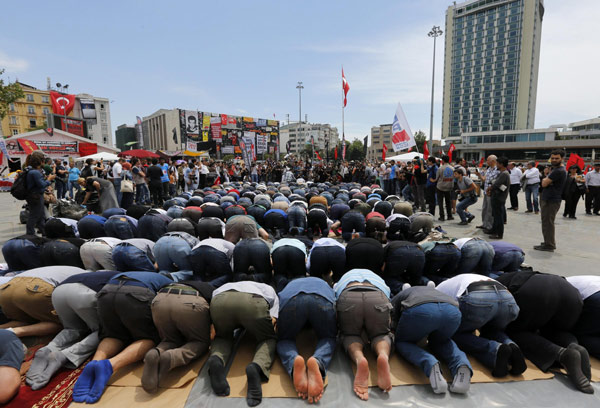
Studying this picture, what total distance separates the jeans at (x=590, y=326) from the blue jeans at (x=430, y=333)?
1.29 metres

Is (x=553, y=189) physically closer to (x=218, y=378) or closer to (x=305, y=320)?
(x=305, y=320)

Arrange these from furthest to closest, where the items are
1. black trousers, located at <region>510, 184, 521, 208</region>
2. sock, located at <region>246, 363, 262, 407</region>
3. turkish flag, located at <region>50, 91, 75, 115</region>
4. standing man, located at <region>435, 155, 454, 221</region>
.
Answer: turkish flag, located at <region>50, 91, 75, 115</region>, black trousers, located at <region>510, 184, 521, 208</region>, standing man, located at <region>435, 155, 454, 221</region>, sock, located at <region>246, 363, 262, 407</region>

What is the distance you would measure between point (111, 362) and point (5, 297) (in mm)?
1523

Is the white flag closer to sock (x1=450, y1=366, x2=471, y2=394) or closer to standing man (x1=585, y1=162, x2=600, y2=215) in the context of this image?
standing man (x1=585, y1=162, x2=600, y2=215)

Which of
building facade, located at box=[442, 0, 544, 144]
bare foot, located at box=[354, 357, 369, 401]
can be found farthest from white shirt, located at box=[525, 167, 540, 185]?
building facade, located at box=[442, 0, 544, 144]

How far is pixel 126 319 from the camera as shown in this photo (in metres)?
2.84

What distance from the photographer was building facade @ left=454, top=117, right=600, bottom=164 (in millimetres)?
58350

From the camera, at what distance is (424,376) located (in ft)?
9.09

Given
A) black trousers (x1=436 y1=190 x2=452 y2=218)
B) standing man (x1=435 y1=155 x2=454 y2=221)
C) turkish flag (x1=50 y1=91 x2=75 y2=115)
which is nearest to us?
standing man (x1=435 y1=155 x2=454 y2=221)

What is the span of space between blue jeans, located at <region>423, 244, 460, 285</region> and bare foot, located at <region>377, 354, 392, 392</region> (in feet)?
6.52

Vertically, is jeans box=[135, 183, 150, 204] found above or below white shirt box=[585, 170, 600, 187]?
below

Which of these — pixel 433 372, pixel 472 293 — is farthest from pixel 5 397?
pixel 472 293

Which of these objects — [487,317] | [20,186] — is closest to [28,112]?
[20,186]

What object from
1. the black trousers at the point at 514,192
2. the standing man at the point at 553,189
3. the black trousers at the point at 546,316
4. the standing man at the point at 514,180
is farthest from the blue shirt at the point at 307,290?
the black trousers at the point at 514,192
